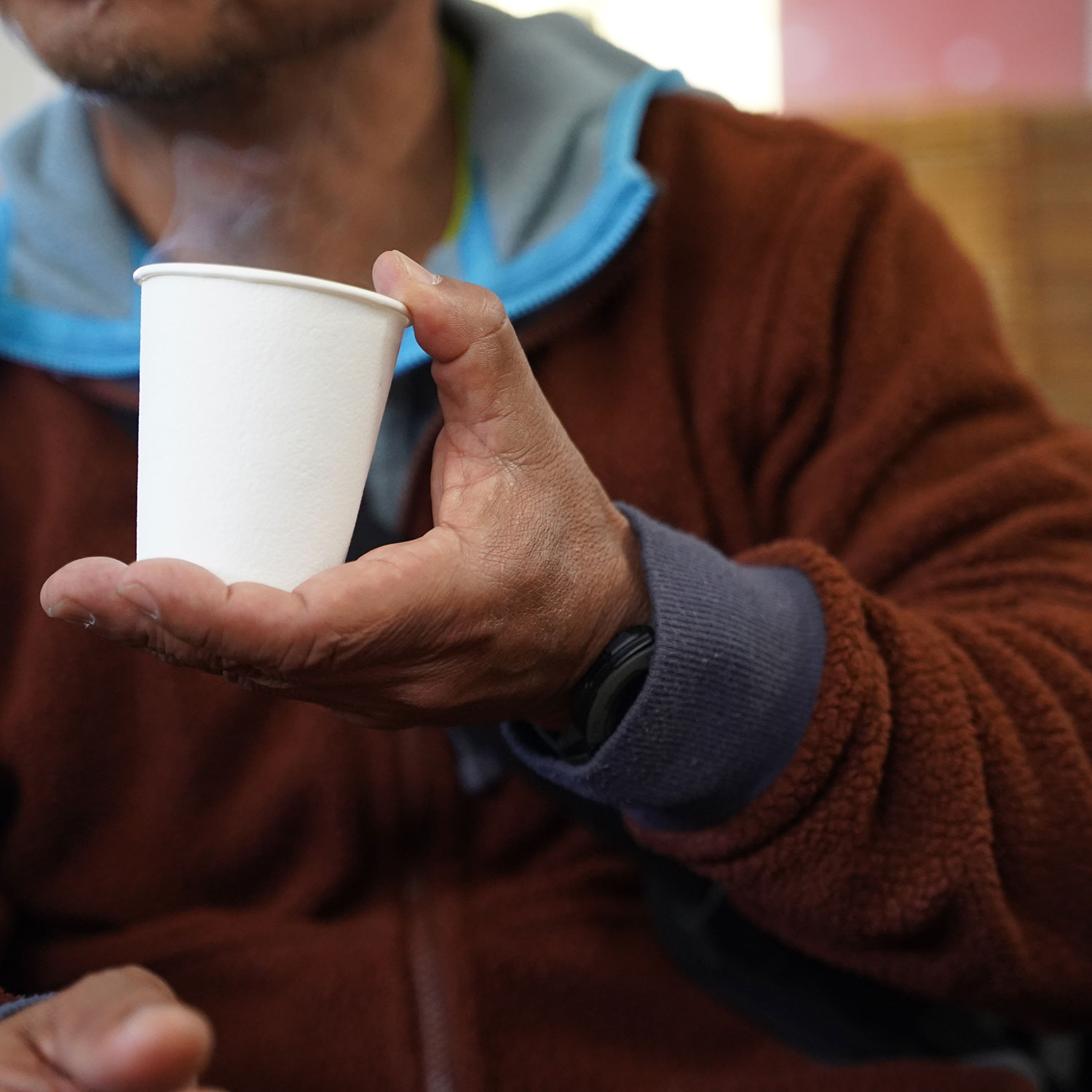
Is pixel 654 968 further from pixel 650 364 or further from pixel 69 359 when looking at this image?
pixel 69 359

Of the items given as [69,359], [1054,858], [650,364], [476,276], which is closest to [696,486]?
[650,364]

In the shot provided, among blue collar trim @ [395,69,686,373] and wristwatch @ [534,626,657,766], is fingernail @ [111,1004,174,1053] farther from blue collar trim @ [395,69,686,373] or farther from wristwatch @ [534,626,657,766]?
blue collar trim @ [395,69,686,373]

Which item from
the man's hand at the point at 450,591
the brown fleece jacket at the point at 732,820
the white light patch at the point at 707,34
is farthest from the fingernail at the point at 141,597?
the white light patch at the point at 707,34

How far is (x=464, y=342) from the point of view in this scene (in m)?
0.44

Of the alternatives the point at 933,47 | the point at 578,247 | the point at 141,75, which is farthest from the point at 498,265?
the point at 933,47

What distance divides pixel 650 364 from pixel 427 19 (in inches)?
15.7

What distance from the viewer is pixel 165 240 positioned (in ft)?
2.34

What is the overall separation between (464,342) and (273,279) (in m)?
0.08

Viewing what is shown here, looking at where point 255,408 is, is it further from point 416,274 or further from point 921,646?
point 921,646

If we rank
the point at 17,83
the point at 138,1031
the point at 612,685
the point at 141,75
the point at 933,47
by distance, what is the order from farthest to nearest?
the point at 933,47 < the point at 17,83 < the point at 141,75 < the point at 612,685 < the point at 138,1031

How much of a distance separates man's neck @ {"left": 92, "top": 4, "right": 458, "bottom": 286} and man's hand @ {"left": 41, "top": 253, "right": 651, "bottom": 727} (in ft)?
0.98

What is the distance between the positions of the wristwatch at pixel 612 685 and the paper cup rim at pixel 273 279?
8.7 inches

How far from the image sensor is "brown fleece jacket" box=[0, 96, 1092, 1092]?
1.98 ft

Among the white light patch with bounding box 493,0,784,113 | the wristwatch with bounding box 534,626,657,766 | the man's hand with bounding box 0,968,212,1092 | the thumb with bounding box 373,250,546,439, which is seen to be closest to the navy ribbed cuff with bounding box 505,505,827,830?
the wristwatch with bounding box 534,626,657,766
